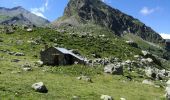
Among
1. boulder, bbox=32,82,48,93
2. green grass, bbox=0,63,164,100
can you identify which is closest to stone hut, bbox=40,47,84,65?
green grass, bbox=0,63,164,100

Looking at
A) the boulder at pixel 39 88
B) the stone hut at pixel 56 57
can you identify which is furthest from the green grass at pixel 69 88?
the stone hut at pixel 56 57

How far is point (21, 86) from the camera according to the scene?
39.9 metres

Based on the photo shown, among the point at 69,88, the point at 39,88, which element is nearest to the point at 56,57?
the point at 69,88

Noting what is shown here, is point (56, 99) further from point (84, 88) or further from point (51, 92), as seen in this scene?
point (84, 88)

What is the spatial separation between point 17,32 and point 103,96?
131 metres

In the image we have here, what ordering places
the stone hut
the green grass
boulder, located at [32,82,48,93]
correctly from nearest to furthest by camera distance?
1. the green grass
2. boulder, located at [32,82,48,93]
3. the stone hut

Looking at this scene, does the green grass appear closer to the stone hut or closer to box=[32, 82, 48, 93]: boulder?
box=[32, 82, 48, 93]: boulder

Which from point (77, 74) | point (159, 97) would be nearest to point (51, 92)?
point (159, 97)

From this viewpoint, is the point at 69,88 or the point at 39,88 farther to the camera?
the point at 69,88

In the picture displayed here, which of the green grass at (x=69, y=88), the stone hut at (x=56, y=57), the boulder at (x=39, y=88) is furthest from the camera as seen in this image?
the stone hut at (x=56, y=57)

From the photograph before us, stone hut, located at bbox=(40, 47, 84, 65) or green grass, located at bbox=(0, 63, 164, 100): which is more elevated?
stone hut, located at bbox=(40, 47, 84, 65)

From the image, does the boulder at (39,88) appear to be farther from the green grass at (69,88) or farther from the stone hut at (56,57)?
the stone hut at (56,57)

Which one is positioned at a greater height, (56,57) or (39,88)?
(56,57)

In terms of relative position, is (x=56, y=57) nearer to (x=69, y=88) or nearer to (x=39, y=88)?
(x=69, y=88)
